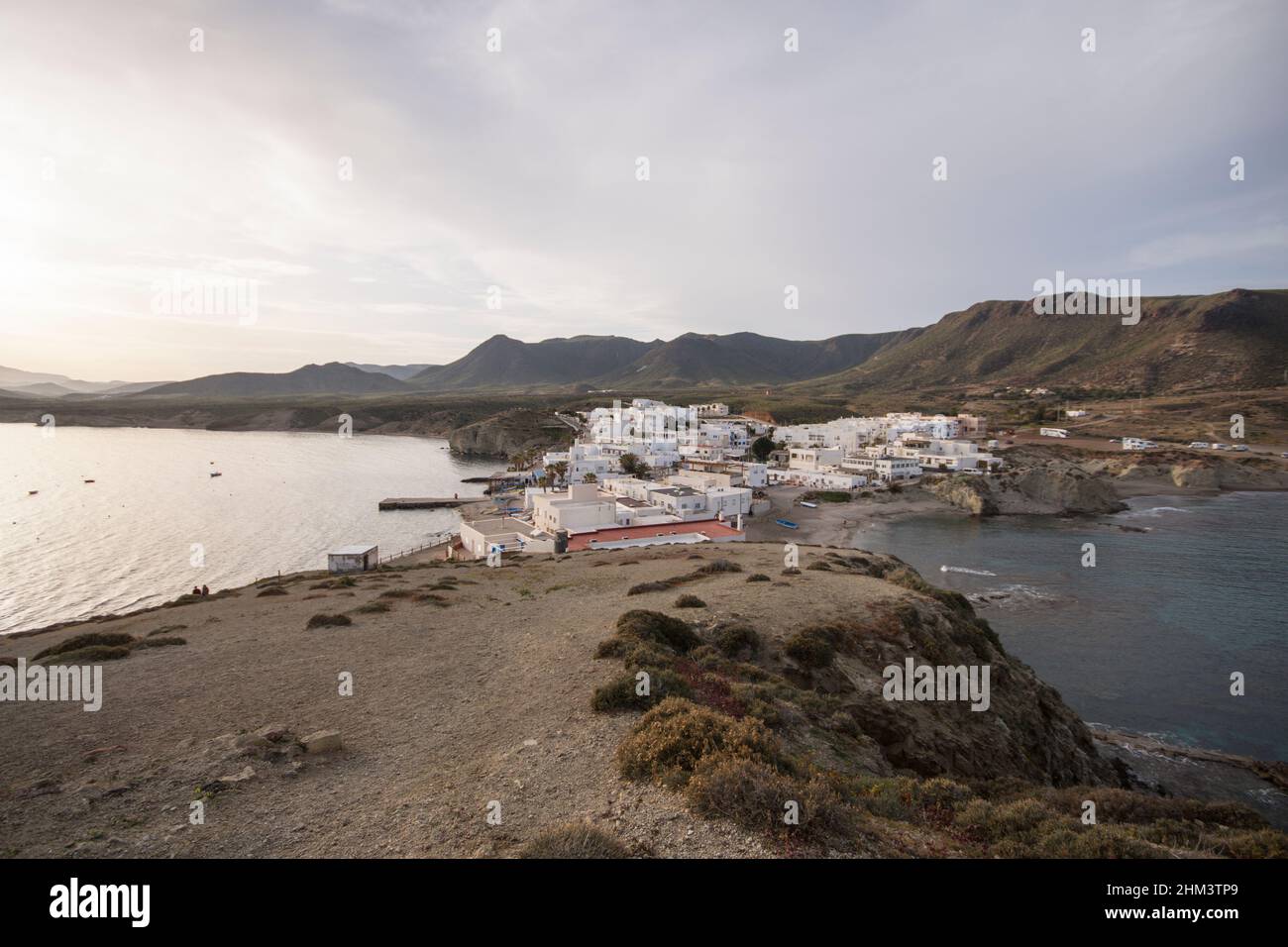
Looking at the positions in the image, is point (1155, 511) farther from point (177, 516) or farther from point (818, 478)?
point (177, 516)

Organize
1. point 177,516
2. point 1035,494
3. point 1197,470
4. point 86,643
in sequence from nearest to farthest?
point 86,643
point 177,516
point 1035,494
point 1197,470

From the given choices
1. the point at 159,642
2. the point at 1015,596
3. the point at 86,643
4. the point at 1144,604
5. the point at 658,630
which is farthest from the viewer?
the point at 1015,596

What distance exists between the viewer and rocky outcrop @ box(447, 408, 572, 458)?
124 metres

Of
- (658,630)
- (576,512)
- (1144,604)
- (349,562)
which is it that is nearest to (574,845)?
(658,630)

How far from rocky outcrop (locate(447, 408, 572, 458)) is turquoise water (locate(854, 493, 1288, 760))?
265ft

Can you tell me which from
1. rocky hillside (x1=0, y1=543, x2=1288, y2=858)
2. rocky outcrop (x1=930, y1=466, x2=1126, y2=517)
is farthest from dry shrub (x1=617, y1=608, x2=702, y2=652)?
rocky outcrop (x1=930, y1=466, x2=1126, y2=517)

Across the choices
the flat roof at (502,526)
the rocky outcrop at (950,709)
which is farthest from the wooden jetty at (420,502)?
the rocky outcrop at (950,709)

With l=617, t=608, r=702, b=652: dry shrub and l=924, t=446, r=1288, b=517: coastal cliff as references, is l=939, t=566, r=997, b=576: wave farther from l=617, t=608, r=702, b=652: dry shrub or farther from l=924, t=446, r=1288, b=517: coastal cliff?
l=617, t=608, r=702, b=652: dry shrub

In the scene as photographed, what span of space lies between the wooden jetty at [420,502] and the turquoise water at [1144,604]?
45.6 m

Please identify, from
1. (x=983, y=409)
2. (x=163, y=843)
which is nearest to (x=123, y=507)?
(x=163, y=843)

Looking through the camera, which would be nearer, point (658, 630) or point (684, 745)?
point (684, 745)

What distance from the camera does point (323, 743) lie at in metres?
9.59

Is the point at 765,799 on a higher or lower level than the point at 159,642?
higher

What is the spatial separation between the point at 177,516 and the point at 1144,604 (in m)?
81.6
